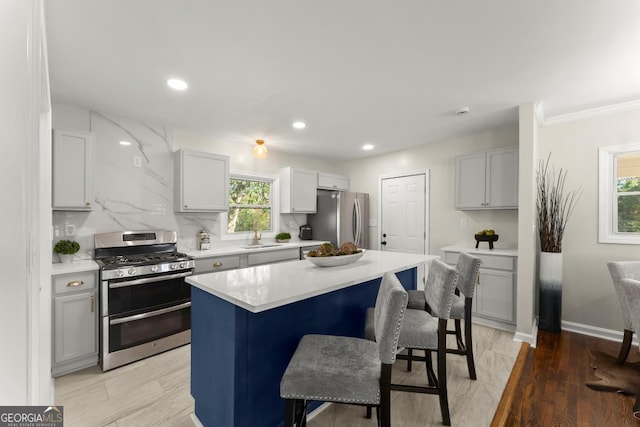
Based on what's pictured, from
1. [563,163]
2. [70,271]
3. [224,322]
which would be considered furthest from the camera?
[563,163]

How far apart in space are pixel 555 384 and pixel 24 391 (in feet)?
10.4

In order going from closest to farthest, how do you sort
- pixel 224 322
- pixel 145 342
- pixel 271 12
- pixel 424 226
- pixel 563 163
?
1. pixel 224 322
2. pixel 271 12
3. pixel 145 342
4. pixel 563 163
5. pixel 424 226

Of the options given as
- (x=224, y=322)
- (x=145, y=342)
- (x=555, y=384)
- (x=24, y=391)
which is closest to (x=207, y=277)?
(x=224, y=322)

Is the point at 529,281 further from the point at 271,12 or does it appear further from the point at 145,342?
the point at 145,342

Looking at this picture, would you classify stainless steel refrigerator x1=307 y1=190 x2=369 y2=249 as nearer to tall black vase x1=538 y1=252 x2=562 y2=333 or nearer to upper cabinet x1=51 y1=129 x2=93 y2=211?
tall black vase x1=538 y1=252 x2=562 y2=333

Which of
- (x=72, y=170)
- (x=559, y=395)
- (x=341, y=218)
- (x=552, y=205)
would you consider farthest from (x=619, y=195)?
(x=72, y=170)

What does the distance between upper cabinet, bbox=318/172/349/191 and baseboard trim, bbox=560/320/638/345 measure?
3.75 m

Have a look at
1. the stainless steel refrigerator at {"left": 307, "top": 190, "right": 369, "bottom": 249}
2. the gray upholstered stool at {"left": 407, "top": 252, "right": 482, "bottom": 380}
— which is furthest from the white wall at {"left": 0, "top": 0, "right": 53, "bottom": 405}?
the stainless steel refrigerator at {"left": 307, "top": 190, "right": 369, "bottom": 249}

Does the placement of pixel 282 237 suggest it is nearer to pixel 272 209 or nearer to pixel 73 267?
pixel 272 209

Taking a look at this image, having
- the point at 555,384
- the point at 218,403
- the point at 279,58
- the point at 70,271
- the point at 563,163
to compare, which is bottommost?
the point at 555,384

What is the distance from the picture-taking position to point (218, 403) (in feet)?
5.24

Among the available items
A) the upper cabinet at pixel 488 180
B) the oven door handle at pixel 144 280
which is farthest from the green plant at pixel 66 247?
the upper cabinet at pixel 488 180

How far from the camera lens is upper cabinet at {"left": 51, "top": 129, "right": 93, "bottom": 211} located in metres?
2.63

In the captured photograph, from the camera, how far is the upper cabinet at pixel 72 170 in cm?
263
